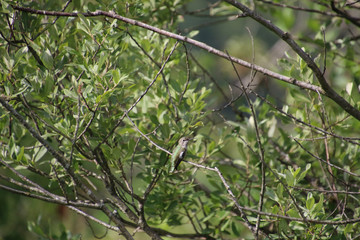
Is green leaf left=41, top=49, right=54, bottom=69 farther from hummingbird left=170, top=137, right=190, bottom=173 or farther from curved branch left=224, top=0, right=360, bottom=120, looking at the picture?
curved branch left=224, top=0, right=360, bottom=120

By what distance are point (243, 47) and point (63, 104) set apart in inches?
121

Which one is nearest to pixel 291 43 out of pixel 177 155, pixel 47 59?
pixel 177 155

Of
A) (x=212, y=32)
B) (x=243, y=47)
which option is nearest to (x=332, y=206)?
(x=243, y=47)

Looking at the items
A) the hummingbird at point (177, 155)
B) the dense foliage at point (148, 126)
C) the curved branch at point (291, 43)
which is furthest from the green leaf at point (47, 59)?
the curved branch at point (291, 43)

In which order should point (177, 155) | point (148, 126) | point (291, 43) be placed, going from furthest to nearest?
point (148, 126) → point (177, 155) → point (291, 43)

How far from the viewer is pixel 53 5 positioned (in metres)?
2.03

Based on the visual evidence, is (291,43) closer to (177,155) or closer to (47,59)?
(177,155)

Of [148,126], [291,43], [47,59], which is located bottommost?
[148,126]

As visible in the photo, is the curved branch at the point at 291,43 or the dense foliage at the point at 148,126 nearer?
the curved branch at the point at 291,43

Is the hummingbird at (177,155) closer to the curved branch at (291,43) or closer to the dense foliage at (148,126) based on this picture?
the dense foliage at (148,126)

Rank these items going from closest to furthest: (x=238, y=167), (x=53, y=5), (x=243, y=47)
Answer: (x=53, y=5)
(x=238, y=167)
(x=243, y=47)

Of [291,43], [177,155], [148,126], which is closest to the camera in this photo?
[291,43]

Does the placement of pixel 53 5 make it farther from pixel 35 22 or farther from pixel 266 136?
pixel 266 136

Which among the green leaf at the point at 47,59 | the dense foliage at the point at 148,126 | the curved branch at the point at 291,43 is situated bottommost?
the dense foliage at the point at 148,126
